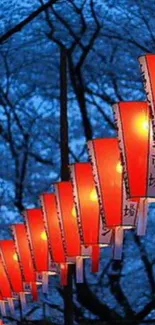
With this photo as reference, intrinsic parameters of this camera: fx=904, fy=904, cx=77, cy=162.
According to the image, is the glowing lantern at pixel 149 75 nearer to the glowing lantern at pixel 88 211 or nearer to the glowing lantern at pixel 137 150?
the glowing lantern at pixel 137 150

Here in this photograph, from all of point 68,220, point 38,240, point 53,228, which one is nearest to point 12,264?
point 38,240

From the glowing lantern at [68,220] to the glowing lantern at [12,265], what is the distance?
4.46 ft

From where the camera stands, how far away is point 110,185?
14.6 feet

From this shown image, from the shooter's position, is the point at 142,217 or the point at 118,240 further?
the point at 118,240

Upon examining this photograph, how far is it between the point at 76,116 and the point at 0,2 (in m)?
1.77

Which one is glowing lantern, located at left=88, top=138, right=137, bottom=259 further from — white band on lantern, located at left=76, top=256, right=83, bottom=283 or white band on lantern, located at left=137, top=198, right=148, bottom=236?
white band on lantern, located at left=76, top=256, right=83, bottom=283

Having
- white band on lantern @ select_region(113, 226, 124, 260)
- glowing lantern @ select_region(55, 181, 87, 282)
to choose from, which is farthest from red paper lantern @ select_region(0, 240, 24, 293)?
white band on lantern @ select_region(113, 226, 124, 260)

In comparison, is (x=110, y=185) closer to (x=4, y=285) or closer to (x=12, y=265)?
(x=12, y=265)

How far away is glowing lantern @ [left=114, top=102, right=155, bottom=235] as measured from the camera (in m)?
3.75

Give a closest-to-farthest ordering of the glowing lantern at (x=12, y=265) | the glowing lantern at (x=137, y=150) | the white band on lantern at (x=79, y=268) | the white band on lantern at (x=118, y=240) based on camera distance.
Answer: the glowing lantern at (x=137, y=150) → the white band on lantern at (x=118, y=240) → the white band on lantern at (x=79, y=268) → the glowing lantern at (x=12, y=265)

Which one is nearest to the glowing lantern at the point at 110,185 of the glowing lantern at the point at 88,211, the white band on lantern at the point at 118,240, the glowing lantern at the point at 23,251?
the white band on lantern at the point at 118,240

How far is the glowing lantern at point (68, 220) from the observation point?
5.33 m

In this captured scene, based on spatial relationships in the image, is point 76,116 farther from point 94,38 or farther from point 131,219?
point 131,219

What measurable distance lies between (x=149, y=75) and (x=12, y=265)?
11.1ft
